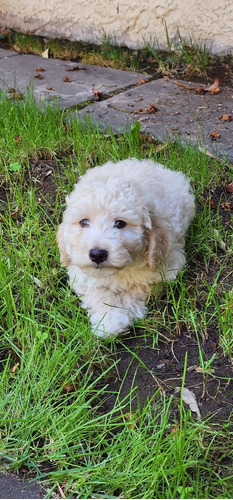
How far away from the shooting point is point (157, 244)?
9.68ft

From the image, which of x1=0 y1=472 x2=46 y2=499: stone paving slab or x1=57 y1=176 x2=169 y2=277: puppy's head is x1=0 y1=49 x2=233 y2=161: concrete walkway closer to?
x1=57 y1=176 x2=169 y2=277: puppy's head

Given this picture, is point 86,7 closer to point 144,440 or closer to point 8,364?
point 8,364

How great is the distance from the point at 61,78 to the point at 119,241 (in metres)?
3.73

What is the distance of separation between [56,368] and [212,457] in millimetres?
770

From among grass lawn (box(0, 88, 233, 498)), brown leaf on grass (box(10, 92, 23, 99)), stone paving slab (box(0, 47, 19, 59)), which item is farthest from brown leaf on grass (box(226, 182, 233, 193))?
stone paving slab (box(0, 47, 19, 59))

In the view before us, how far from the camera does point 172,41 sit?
621 cm

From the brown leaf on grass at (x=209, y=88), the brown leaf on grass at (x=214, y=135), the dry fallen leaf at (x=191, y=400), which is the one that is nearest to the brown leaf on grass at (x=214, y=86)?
the brown leaf on grass at (x=209, y=88)

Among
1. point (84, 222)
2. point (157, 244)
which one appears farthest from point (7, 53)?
point (157, 244)

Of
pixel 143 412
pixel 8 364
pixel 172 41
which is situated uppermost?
pixel 172 41

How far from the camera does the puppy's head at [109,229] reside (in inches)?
108

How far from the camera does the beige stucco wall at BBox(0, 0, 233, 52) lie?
231 inches

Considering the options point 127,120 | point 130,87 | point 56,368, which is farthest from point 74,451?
point 130,87

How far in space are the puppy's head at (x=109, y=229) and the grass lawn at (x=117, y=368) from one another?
0.26m

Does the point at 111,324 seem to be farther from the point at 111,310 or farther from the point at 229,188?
the point at 229,188
